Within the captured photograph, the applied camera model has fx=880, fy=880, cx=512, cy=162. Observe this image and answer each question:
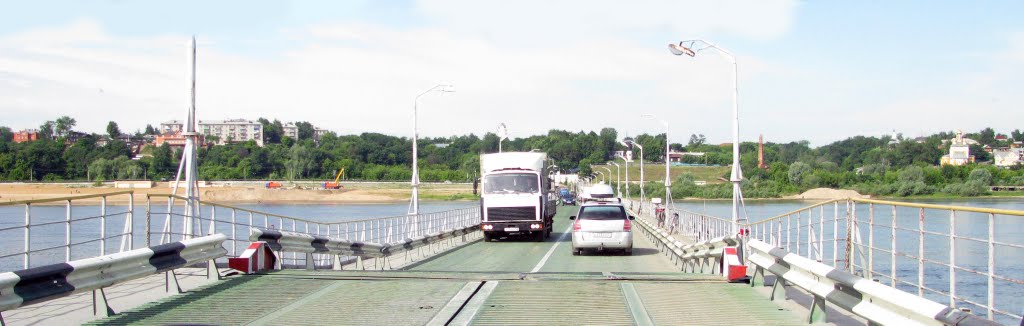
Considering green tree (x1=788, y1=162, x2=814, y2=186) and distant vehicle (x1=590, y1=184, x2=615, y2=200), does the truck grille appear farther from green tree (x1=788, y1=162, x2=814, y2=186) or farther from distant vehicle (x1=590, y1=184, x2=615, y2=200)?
green tree (x1=788, y1=162, x2=814, y2=186)

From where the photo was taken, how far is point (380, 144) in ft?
462

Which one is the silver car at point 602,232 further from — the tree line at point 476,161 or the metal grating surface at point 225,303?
the tree line at point 476,161

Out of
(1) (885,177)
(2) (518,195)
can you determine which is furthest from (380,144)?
(2) (518,195)

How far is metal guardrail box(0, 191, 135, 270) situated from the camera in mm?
9695

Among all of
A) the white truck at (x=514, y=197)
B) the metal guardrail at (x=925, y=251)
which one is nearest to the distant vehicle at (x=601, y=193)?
the metal guardrail at (x=925, y=251)

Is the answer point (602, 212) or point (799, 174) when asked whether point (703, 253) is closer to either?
point (602, 212)

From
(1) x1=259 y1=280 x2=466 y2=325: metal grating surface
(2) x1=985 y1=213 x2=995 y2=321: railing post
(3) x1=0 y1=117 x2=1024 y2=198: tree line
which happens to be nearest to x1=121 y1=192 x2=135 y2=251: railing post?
(1) x1=259 y1=280 x2=466 y2=325: metal grating surface

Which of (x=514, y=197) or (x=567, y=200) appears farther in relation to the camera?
(x=567, y=200)

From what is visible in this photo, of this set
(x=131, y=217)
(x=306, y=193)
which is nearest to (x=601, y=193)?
(x=306, y=193)

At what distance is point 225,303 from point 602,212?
18.5 m

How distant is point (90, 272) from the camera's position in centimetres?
832

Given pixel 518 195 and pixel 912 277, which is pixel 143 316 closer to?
pixel 518 195

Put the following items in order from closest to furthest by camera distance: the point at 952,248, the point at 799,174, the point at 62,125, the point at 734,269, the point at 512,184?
1. the point at 952,248
2. the point at 734,269
3. the point at 512,184
4. the point at 799,174
5. the point at 62,125

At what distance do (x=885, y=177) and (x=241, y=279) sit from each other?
91.8 meters
